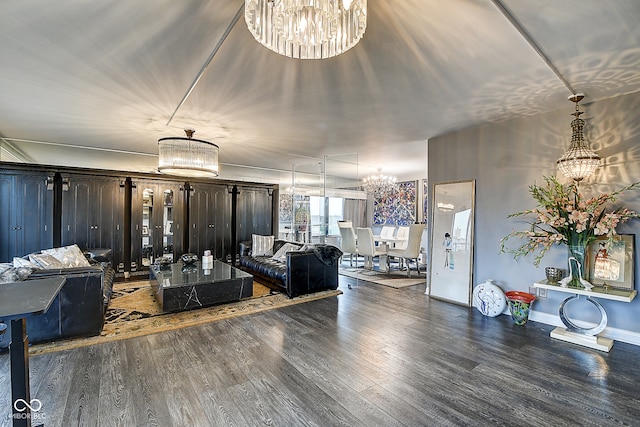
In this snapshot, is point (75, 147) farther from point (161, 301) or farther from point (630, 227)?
point (630, 227)

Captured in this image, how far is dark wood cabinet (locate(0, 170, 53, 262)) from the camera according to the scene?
5012 mm

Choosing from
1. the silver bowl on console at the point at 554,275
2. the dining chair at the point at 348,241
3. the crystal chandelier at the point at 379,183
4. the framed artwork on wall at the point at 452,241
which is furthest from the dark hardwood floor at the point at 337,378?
the crystal chandelier at the point at 379,183

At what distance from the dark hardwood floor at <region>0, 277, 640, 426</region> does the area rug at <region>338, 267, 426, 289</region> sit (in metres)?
2.14

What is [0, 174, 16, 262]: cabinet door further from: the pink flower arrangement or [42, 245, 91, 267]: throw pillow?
the pink flower arrangement

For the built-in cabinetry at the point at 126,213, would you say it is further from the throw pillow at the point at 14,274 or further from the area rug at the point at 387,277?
the throw pillow at the point at 14,274

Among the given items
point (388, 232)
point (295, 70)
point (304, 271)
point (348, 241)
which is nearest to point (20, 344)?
point (295, 70)

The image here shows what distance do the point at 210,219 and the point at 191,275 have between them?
A: 2828mm

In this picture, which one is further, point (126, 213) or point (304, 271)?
point (126, 213)

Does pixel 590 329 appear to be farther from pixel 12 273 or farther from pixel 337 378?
pixel 12 273

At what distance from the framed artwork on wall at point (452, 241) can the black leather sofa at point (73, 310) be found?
174 inches

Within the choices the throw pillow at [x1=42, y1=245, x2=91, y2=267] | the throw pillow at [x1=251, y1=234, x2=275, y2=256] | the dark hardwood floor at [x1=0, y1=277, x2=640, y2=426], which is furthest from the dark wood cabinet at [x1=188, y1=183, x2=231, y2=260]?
the dark hardwood floor at [x1=0, y1=277, x2=640, y2=426]

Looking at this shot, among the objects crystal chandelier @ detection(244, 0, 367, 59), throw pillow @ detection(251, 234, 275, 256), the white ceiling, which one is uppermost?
the white ceiling

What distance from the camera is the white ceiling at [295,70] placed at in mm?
1856

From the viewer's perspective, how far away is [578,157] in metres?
3.02
